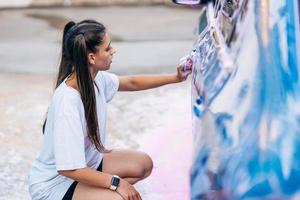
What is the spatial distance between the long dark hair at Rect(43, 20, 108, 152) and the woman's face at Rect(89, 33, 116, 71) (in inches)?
0.7

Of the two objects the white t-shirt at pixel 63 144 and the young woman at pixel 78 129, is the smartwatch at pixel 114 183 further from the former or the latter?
the white t-shirt at pixel 63 144

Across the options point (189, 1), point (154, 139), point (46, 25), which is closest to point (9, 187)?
point (154, 139)

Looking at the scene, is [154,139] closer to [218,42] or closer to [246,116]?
[218,42]

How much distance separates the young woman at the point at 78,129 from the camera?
129 inches

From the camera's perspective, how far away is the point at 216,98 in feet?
8.96

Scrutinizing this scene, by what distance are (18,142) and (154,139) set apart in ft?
3.23

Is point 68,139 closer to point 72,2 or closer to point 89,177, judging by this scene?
point 89,177

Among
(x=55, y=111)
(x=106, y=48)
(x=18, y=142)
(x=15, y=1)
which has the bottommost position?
(x=15, y=1)

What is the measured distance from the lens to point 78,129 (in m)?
3.30

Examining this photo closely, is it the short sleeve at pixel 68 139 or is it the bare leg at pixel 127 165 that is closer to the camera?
the short sleeve at pixel 68 139

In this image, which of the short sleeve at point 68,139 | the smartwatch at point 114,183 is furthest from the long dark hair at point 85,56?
the smartwatch at point 114,183

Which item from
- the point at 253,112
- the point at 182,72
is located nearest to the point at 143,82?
the point at 182,72

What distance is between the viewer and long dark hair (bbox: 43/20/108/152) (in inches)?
133

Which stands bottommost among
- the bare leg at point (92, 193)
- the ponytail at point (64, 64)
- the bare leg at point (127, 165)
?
the bare leg at point (127, 165)
